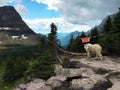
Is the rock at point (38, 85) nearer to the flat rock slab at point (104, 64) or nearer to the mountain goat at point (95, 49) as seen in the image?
the flat rock slab at point (104, 64)

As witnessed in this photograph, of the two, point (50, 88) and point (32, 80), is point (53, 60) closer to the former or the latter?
point (32, 80)

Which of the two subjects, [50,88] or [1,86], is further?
[1,86]

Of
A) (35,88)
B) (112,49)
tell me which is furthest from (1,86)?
(35,88)

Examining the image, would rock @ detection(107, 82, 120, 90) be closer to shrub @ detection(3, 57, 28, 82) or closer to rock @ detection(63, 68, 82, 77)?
rock @ detection(63, 68, 82, 77)

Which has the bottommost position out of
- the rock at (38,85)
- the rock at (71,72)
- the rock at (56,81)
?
the rock at (38,85)

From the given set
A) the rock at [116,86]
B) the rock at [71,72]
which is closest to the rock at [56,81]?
the rock at [71,72]

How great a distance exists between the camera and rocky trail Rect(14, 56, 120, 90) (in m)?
23.2

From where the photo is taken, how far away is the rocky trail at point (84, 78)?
2317 centimetres

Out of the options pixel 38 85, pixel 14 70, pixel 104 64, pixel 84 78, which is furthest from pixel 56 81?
pixel 14 70

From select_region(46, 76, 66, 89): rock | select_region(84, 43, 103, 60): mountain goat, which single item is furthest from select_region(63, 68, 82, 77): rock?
select_region(84, 43, 103, 60): mountain goat

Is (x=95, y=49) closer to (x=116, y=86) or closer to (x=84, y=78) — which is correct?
(x=84, y=78)

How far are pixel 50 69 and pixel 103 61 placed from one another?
4973mm

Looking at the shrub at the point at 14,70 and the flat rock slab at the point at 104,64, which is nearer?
the flat rock slab at the point at 104,64

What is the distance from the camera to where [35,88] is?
25203mm
